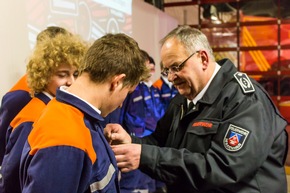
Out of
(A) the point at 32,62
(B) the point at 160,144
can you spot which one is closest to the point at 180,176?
(B) the point at 160,144

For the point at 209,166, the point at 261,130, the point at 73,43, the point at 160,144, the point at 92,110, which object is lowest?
the point at 160,144

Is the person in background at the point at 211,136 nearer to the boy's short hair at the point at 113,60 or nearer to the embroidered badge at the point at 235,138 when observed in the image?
the embroidered badge at the point at 235,138

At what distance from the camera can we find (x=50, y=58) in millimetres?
1541

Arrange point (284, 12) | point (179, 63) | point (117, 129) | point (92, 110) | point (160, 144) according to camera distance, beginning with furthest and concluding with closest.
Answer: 1. point (284, 12)
2. point (160, 144)
3. point (179, 63)
4. point (117, 129)
5. point (92, 110)

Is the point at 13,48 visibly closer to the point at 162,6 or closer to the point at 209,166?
the point at 209,166

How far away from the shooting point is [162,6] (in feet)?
20.9

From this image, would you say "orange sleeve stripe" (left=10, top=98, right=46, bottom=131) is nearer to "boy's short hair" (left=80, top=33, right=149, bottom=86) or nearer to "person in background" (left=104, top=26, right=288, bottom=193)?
"person in background" (left=104, top=26, right=288, bottom=193)

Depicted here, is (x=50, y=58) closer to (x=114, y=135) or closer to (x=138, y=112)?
(x=114, y=135)

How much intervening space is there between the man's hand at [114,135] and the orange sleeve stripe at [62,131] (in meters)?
0.35

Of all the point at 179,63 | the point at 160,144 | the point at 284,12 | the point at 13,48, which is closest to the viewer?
the point at 179,63

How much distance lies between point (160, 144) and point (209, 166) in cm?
53

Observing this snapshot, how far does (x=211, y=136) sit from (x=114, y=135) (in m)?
0.39

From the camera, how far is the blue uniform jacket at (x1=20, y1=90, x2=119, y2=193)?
3.27 ft

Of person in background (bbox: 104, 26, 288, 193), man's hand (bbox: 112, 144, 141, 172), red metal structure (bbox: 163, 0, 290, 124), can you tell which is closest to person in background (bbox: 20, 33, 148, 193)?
man's hand (bbox: 112, 144, 141, 172)
